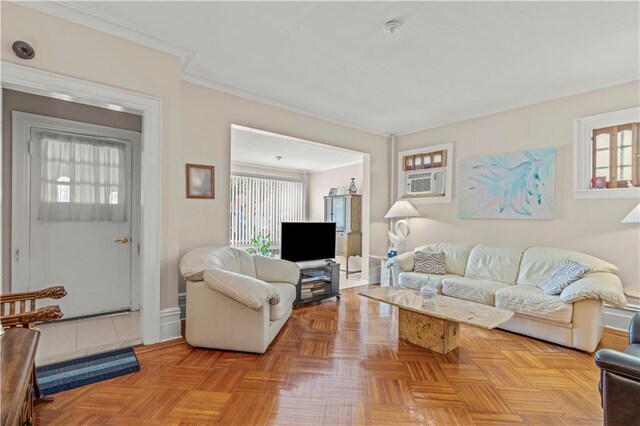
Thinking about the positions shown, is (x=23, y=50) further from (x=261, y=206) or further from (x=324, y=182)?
(x=324, y=182)

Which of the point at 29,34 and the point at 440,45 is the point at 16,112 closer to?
the point at 29,34

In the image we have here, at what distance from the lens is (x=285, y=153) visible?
6.38 meters

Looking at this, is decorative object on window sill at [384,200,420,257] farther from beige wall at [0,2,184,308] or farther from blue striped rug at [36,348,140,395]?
blue striped rug at [36,348,140,395]

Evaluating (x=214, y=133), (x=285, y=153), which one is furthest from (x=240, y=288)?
(x=285, y=153)

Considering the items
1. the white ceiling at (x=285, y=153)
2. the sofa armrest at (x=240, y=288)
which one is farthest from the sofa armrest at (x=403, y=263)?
the sofa armrest at (x=240, y=288)

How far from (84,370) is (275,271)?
1866mm

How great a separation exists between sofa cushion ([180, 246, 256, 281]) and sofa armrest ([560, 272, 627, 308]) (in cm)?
316

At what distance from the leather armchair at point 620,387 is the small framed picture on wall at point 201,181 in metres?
3.46

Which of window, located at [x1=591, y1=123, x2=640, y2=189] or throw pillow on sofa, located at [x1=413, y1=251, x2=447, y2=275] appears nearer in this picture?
window, located at [x1=591, y1=123, x2=640, y2=189]

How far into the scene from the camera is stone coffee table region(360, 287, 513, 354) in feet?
8.32

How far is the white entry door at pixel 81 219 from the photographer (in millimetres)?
3240

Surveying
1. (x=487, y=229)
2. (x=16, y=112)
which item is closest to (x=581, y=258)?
(x=487, y=229)

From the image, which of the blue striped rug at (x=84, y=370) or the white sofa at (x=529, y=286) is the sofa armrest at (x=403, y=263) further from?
the blue striped rug at (x=84, y=370)

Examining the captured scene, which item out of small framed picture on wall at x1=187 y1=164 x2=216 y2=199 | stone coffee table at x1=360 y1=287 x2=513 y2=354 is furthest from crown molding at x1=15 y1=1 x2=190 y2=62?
stone coffee table at x1=360 y1=287 x2=513 y2=354
